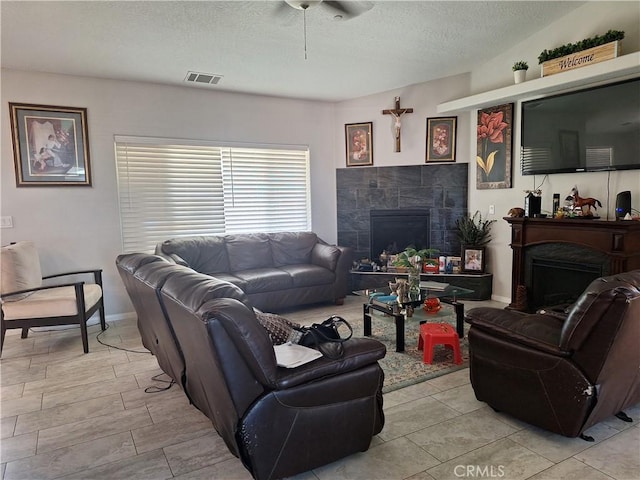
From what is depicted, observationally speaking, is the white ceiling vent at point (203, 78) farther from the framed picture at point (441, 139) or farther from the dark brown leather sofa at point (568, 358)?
the dark brown leather sofa at point (568, 358)

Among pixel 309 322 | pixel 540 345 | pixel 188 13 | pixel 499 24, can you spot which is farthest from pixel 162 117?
pixel 540 345

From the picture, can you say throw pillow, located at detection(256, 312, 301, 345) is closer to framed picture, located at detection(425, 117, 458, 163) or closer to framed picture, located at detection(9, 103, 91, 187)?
framed picture, located at detection(9, 103, 91, 187)

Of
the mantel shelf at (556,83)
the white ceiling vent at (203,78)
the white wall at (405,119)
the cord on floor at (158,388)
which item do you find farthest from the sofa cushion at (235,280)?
the mantel shelf at (556,83)

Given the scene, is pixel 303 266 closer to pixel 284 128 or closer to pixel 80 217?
pixel 284 128

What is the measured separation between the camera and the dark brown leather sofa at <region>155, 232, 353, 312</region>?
4715mm

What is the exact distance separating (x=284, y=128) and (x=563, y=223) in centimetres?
364

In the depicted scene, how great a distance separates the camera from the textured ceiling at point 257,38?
323 cm

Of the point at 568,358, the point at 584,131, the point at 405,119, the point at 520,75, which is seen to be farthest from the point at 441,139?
the point at 568,358

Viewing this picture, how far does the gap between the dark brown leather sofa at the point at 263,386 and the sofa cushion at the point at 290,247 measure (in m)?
3.20

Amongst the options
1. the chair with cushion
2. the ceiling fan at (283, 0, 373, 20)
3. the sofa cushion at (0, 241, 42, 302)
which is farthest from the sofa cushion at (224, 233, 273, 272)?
the ceiling fan at (283, 0, 373, 20)

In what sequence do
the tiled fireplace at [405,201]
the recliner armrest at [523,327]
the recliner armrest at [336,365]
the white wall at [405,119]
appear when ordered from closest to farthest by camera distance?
the recliner armrest at [336,365] < the recliner armrest at [523,327] < the white wall at [405,119] < the tiled fireplace at [405,201]

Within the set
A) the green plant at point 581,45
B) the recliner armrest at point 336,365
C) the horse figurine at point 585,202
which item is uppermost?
the green plant at point 581,45

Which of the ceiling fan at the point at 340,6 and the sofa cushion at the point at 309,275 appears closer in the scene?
the ceiling fan at the point at 340,6

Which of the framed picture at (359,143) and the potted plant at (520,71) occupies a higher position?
the potted plant at (520,71)
